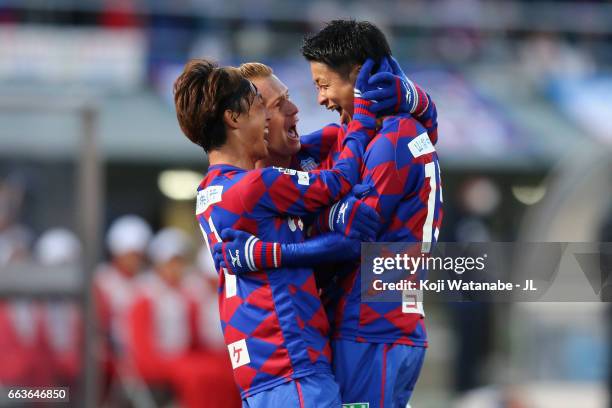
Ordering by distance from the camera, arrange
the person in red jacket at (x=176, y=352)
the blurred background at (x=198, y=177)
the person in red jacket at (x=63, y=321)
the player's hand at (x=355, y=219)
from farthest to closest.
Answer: the person in red jacket at (x=176, y=352), the blurred background at (x=198, y=177), the person in red jacket at (x=63, y=321), the player's hand at (x=355, y=219)

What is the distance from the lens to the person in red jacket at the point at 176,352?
9281mm

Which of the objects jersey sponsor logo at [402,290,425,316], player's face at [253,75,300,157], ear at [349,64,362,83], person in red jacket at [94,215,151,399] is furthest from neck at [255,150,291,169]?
person in red jacket at [94,215,151,399]

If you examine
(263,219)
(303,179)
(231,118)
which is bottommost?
(263,219)

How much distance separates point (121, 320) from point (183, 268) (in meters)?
0.94

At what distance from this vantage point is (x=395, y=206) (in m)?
3.47

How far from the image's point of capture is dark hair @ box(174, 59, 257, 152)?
3.51 metres

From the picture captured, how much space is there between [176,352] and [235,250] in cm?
615

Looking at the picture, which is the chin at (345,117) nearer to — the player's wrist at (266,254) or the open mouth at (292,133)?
the open mouth at (292,133)

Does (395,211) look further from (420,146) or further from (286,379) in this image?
(286,379)

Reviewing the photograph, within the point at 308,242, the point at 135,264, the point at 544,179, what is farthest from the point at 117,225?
the point at 308,242

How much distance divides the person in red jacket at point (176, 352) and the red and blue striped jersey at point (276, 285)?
19.3 feet

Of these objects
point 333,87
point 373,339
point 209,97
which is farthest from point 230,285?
point 333,87

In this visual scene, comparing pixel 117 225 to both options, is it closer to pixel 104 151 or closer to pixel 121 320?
pixel 121 320

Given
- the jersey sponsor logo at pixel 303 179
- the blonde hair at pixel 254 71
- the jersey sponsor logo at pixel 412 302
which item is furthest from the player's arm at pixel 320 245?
the blonde hair at pixel 254 71
